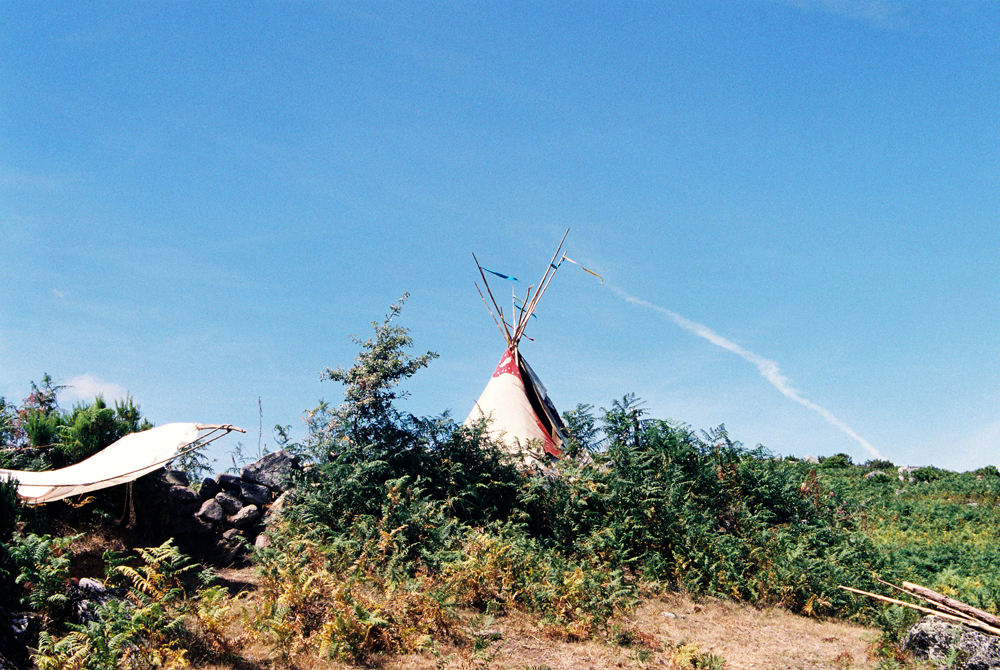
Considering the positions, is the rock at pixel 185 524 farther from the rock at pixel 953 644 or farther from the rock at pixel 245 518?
the rock at pixel 953 644

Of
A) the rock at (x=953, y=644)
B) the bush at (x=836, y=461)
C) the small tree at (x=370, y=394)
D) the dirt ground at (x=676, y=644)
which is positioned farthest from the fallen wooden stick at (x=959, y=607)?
the bush at (x=836, y=461)

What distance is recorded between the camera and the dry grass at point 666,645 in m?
6.26

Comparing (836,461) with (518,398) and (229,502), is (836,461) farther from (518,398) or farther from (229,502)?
(229,502)

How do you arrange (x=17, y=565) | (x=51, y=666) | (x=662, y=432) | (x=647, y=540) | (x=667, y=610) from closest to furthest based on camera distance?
(x=51, y=666), (x=17, y=565), (x=667, y=610), (x=647, y=540), (x=662, y=432)

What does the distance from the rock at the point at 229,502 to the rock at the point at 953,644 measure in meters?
8.60

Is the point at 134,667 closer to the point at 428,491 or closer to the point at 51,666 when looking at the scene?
the point at 51,666

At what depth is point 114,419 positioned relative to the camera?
33.9 feet

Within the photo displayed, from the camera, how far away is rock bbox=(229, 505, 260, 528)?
10070 millimetres

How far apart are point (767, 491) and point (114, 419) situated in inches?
397

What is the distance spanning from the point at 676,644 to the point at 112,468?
6.72m

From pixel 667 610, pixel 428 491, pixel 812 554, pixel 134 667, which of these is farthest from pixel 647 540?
pixel 134 667

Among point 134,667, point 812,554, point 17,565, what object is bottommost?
point 134,667

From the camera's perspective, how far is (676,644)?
710 cm

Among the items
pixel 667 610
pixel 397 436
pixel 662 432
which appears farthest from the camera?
→ pixel 662 432
